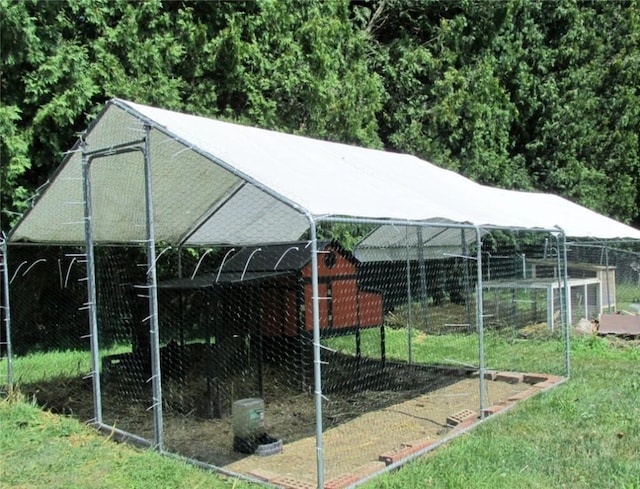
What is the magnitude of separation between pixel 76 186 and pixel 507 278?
26.5ft

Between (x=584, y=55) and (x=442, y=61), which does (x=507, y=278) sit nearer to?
(x=442, y=61)

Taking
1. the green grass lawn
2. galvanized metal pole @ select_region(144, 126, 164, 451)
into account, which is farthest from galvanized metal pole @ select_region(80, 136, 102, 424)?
galvanized metal pole @ select_region(144, 126, 164, 451)

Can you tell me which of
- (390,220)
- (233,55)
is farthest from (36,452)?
(233,55)

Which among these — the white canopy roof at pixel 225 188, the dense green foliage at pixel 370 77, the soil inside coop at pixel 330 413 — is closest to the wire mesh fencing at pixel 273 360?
the soil inside coop at pixel 330 413

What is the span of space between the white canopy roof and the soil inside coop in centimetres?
175

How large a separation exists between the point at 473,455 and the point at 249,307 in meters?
2.58

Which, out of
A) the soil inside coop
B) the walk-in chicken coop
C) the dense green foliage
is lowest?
the soil inside coop

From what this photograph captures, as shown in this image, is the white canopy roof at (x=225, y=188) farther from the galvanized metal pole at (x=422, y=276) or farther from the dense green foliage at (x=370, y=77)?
the dense green foliage at (x=370, y=77)

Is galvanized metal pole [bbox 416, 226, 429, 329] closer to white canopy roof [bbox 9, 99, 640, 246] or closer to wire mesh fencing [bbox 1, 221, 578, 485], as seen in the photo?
wire mesh fencing [bbox 1, 221, 578, 485]

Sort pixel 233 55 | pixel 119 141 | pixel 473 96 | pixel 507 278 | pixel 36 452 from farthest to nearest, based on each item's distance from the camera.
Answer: pixel 473 96, pixel 507 278, pixel 233 55, pixel 119 141, pixel 36 452

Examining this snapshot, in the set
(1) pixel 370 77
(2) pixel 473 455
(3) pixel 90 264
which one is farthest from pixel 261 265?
(1) pixel 370 77

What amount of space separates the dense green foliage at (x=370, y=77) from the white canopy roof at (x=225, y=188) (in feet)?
8.94

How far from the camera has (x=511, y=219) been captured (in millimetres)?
7086

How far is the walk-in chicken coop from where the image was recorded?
4.95 metres
